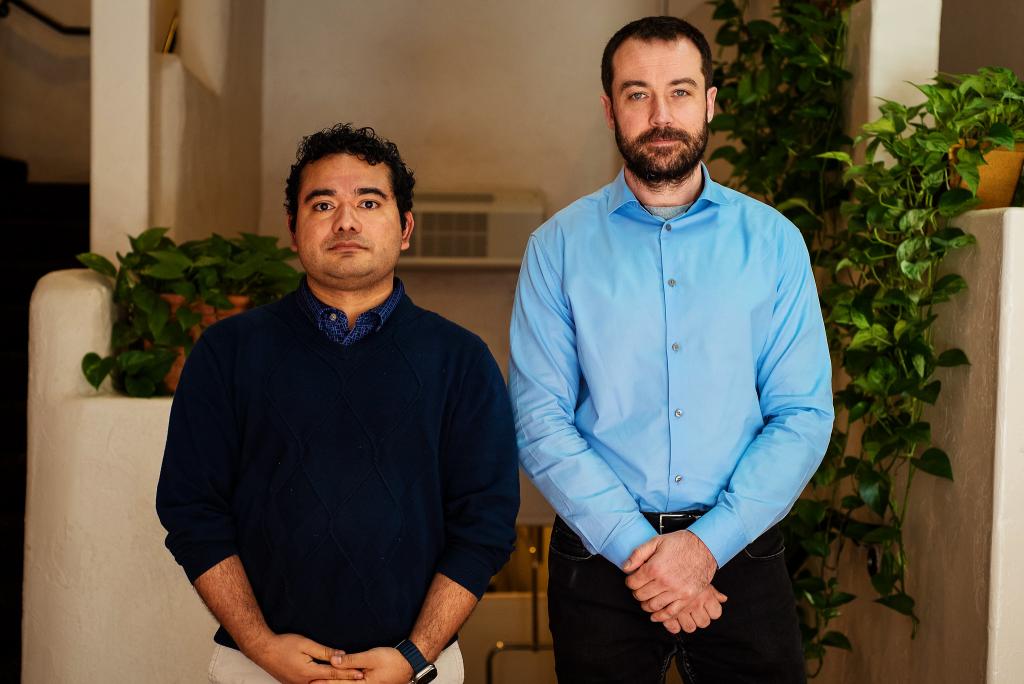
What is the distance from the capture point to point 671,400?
5.78 feet

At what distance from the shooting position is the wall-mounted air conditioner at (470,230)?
4555mm

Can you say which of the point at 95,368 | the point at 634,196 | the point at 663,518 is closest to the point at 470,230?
the point at 95,368

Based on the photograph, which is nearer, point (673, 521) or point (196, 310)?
point (673, 521)

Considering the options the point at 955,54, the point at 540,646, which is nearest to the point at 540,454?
the point at 955,54

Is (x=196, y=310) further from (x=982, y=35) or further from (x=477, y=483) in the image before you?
(x=982, y=35)

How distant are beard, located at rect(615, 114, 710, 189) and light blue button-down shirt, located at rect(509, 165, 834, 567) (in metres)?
0.08

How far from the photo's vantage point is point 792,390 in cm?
179

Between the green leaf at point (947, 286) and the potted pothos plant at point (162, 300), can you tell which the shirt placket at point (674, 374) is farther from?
the potted pothos plant at point (162, 300)

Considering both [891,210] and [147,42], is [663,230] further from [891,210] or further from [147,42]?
[147,42]

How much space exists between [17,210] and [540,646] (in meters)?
3.19

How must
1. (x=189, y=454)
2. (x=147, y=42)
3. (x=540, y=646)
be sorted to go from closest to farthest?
(x=189, y=454)
(x=147, y=42)
(x=540, y=646)

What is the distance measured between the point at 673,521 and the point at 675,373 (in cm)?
25

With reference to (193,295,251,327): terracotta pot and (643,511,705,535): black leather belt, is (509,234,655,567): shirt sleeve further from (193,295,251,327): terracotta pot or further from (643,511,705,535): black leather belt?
(193,295,251,327): terracotta pot

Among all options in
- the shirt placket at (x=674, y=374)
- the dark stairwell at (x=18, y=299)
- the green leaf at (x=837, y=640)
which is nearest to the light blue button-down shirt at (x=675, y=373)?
the shirt placket at (x=674, y=374)
